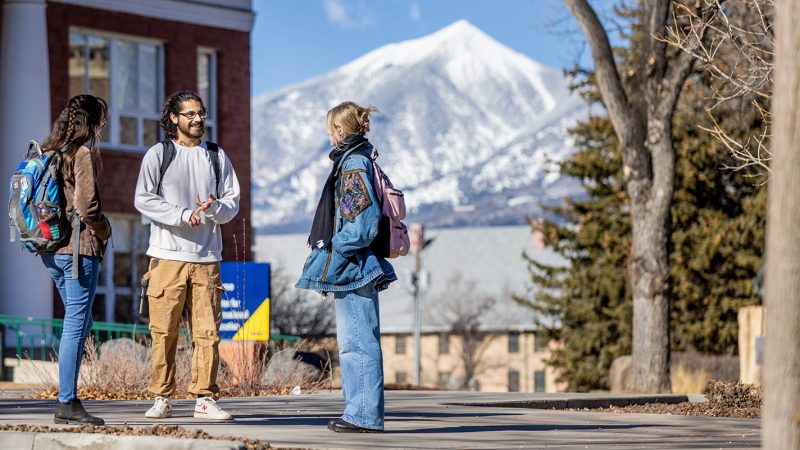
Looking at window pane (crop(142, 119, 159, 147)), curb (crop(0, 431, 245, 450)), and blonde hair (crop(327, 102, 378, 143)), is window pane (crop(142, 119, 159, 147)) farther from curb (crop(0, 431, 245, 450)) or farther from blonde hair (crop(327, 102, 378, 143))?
curb (crop(0, 431, 245, 450))

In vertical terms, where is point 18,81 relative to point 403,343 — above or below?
above

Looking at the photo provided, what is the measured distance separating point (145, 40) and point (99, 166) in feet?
67.7

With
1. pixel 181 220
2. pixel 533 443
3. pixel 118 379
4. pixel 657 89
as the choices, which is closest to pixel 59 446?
pixel 181 220

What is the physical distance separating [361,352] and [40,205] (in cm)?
214

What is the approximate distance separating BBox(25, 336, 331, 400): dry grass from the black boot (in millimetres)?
4308

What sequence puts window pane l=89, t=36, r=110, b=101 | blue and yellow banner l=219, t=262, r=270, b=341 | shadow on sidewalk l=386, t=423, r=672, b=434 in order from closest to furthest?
shadow on sidewalk l=386, t=423, r=672, b=434
blue and yellow banner l=219, t=262, r=270, b=341
window pane l=89, t=36, r=110, b=101

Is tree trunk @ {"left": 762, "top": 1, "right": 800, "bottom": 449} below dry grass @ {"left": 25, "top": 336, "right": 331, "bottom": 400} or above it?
above

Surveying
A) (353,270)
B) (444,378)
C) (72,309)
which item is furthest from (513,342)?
(353,270)

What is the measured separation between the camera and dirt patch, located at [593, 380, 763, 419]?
478 inches

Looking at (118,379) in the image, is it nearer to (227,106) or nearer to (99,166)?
(99,166)

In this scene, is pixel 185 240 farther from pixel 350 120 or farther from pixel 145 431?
pixel 145 431

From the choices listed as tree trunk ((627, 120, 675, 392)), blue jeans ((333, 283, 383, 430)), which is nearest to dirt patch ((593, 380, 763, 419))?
blue jeans ((333, 283, 383, 430))

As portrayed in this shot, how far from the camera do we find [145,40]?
2953 centimetres

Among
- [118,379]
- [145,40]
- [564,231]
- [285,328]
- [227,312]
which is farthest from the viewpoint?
[285,328]
